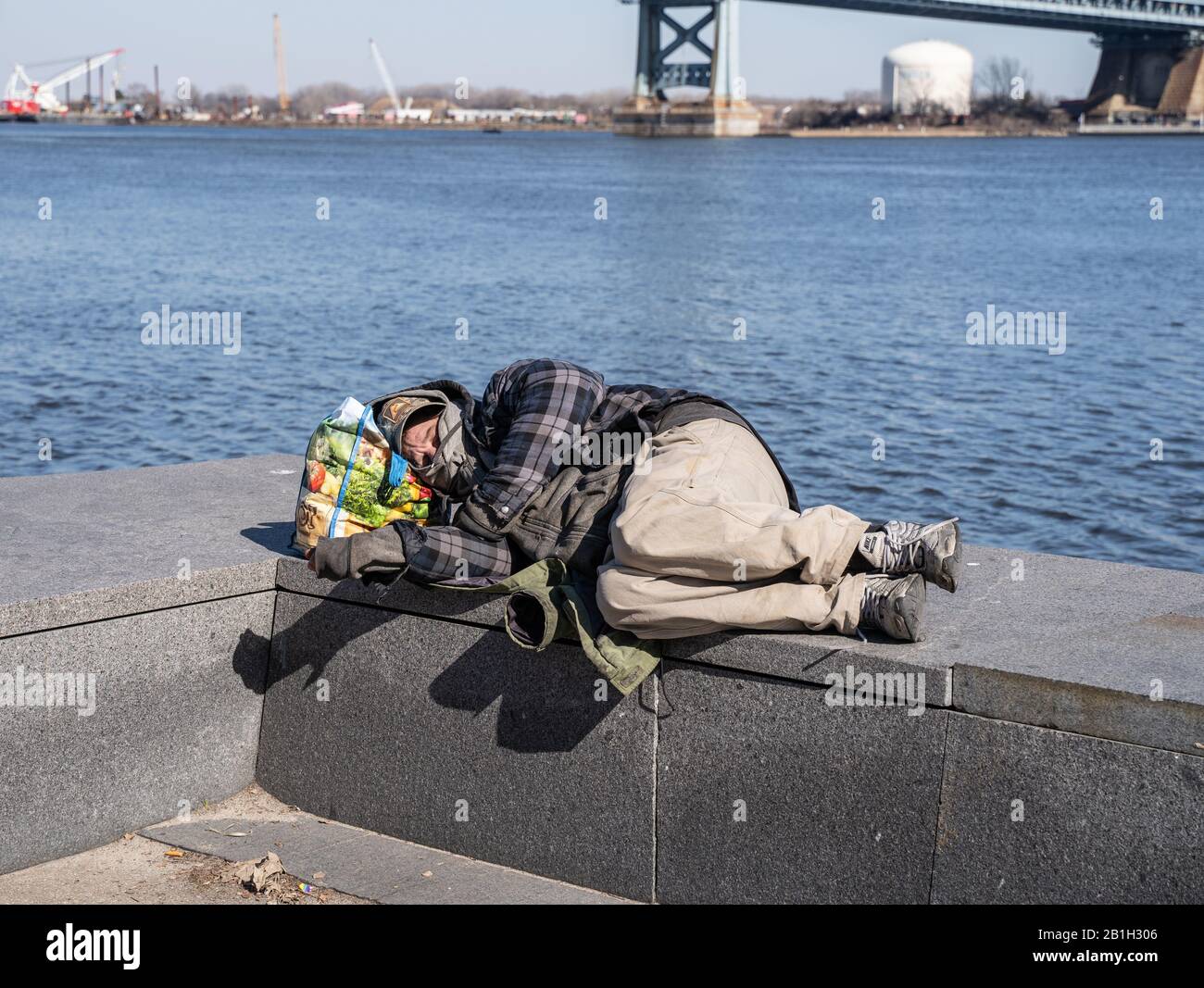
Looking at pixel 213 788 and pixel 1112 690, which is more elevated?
pixel 1112 690

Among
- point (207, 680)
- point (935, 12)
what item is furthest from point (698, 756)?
point (935, 12)

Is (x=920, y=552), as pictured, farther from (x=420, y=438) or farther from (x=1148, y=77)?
(x=1148, y=77)

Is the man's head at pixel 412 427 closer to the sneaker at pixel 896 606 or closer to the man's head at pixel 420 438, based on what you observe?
the man's head at pixel 420 438

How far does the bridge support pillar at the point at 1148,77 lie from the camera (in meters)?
104

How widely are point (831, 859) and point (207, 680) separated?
1.69 meters

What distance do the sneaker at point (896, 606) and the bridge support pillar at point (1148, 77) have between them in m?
110

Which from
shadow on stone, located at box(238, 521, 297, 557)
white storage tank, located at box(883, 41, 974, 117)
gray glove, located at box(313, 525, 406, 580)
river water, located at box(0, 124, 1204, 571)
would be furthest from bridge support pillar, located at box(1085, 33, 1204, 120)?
gray glove, located at box(313, 525, 406, 580)

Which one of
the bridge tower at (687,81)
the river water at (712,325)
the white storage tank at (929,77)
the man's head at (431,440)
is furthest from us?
the white storage tank at (929,77)

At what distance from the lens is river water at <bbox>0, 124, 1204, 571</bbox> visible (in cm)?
1130

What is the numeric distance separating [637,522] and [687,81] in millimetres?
97498

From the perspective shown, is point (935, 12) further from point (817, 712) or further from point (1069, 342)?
point (817, 712)

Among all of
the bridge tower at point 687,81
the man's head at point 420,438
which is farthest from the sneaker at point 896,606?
the bridge tower at point 687,81

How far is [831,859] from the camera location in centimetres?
323

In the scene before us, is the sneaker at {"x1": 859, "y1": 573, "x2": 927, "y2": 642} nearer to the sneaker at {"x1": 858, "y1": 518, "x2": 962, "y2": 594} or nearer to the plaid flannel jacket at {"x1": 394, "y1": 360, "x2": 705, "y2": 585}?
the sneaker at {"x1": 858, "y1": 518, "x2": 962, "y2": 594}
